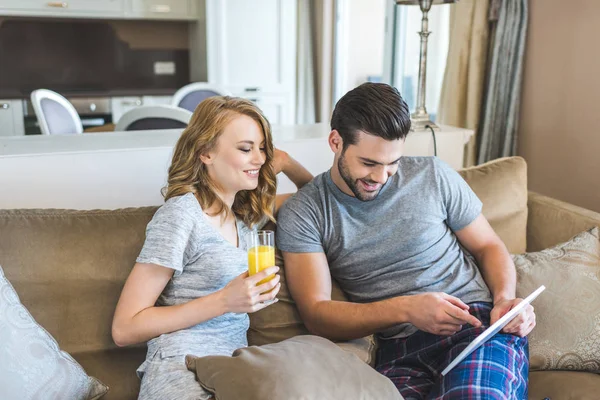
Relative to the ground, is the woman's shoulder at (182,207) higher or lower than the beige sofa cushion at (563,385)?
higher

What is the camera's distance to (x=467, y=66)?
304cm

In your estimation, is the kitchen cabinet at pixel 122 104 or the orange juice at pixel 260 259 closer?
the orange juice at pixel 260 259

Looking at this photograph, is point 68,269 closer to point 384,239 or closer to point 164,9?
point 384,239

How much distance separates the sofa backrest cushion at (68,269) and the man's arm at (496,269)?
908mm

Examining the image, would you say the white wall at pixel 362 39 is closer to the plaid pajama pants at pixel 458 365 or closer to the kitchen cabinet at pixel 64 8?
the kitchen cabinet at pixel 64 8

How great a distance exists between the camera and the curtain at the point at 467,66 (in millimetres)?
2922

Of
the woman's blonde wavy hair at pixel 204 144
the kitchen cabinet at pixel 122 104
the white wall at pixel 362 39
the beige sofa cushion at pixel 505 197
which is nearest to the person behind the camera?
the woman's blonde wavy hair at pixel 204 144

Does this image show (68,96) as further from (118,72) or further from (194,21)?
(194,21)

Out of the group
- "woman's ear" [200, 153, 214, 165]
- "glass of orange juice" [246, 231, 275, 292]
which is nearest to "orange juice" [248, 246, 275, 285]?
"glass of orange juice" [246, 231, 275, 292]

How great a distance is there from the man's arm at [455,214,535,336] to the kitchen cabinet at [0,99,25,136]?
3.89 metres

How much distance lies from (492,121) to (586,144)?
0.52 meters

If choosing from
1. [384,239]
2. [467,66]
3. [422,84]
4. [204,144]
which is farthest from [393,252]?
[467,66]

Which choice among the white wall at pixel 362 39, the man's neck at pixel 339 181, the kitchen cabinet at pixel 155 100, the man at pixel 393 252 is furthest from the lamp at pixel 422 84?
the kitchen cabinet at pixel 155 100

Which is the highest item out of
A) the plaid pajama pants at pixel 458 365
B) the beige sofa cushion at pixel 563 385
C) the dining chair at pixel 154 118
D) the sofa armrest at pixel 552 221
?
the dining chair at pixel 154 118
